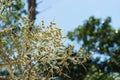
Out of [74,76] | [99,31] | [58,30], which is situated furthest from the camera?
[99,31]

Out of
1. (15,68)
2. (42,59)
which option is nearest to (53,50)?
(42,59)

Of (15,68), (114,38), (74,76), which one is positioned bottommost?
(15,68)

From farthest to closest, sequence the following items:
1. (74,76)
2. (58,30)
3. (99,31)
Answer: (99,31), (74,76), (58,30)

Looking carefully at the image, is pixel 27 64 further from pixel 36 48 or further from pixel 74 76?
pixel 74 76

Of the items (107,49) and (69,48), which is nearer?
(69,48)

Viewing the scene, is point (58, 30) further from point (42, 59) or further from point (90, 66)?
point (90, 66)

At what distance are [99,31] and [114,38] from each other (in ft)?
1.86

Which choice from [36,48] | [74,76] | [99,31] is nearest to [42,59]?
[36,48]

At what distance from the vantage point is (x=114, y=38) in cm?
1456

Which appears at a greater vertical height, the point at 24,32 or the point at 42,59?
the point at 24,32

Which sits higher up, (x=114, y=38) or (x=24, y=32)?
(x=114, y=38)

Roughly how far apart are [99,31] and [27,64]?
9687 millimetres

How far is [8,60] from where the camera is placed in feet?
17.1

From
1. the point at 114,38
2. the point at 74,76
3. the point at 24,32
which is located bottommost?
the point at 24,32
